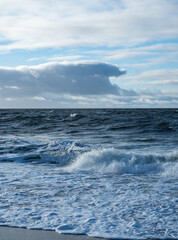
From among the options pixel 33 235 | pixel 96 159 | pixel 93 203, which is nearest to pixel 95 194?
pixel 93 203

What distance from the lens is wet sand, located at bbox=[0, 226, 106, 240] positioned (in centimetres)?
377

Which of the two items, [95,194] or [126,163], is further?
[126,163]

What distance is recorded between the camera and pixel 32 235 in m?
3.85

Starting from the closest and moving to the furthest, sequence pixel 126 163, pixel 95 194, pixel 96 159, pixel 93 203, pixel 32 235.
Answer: pixel 32 235 < pixel 93 203 < pixel 95 194 < pixel 126 163 < pixel 96 159

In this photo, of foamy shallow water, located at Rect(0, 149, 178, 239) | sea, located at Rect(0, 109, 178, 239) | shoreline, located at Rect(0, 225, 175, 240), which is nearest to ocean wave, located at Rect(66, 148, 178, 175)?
sea, located at Rect(0, 109, 178, 239)

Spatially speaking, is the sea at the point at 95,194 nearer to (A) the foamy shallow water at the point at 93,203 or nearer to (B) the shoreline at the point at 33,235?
(A) the foamy shallow water at the point at 93,203

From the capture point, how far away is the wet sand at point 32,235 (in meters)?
3.77

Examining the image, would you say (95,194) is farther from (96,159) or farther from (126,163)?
(96,159)

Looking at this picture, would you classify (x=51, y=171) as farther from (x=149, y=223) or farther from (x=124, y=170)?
(x=149, y=223)

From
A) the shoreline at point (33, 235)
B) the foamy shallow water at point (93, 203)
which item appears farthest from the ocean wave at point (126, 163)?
the shoreline at point (33, 235)

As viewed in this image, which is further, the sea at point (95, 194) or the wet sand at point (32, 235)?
the sea at point (95, 194)

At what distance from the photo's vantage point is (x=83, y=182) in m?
6.91

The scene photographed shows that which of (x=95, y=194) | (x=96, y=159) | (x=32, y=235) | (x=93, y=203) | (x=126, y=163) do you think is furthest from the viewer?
(x=96, y=159)

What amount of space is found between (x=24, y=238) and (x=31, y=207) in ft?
4.09
